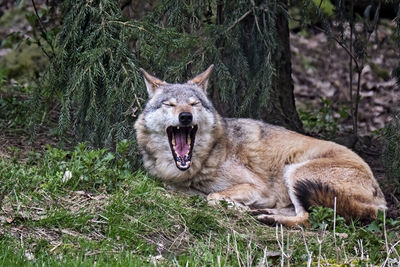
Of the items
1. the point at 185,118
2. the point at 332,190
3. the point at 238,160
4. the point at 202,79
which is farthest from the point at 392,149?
the point at 185,118

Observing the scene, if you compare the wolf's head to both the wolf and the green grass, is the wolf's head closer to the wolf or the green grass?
the wolf

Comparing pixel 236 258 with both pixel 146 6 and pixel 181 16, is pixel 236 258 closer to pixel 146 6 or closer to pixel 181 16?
pixel 181 16

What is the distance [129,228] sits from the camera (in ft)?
17.2

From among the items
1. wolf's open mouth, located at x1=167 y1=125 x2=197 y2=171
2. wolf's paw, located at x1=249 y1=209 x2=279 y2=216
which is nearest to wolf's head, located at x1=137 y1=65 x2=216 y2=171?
wolf's open mouth, located at x1=167 y1=125 x2=197 y2=171

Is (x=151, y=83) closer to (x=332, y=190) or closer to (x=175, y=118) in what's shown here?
(x=175, y=118)

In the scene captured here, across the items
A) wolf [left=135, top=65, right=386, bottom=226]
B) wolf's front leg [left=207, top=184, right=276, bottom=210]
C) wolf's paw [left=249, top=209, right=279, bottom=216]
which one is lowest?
wolf's paw [left=249, top=209, right=279, bottom=216]

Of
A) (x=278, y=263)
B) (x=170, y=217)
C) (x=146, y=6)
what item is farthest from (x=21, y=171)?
(x=146, y=6)

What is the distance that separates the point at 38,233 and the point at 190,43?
9.45ft

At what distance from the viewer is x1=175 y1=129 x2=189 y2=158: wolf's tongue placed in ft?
22.0

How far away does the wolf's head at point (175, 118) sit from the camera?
664 centimetres

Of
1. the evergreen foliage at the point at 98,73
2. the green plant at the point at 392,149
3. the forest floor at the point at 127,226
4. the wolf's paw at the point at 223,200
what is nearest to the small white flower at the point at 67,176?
the forest floor at the point at 127,226

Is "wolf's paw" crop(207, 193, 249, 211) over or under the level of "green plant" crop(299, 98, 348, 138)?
under

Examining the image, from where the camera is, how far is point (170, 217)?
5.66 m

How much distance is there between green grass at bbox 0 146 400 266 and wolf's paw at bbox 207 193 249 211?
11 centimetres
